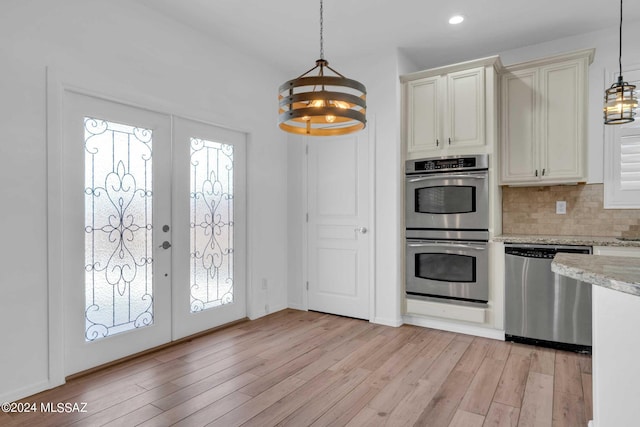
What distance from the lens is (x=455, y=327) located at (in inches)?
147

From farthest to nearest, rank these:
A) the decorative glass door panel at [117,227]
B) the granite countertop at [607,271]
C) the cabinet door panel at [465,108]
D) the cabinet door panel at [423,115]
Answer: the cabinet door panel at [423,115] < the cabinet door panel at [465,108] < the decorative glass door panel at [117,227] < the granite countertop at [607,271]

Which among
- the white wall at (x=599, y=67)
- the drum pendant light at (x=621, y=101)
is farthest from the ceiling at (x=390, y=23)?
the drum pendant light at (x=621, y=101)

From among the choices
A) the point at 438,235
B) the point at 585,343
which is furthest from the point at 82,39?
the point at 585,343

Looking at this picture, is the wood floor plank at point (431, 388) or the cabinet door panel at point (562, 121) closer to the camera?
the wood floor plank at point (431, 388)

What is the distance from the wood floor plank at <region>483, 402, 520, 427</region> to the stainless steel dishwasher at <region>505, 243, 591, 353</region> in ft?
4.18

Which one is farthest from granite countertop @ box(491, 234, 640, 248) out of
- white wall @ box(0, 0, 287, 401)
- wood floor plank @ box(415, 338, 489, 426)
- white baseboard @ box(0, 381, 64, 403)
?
white baseboard @ box(0, 381, 64, 403)

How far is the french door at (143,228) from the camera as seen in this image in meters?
2.72

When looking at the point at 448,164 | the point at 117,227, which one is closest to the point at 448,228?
the point at 448,164

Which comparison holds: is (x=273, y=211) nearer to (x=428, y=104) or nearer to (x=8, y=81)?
(x=428, y=104)

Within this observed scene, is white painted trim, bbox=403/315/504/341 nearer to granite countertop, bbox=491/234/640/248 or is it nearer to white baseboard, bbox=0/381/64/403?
granite countertop, bbox=491/234/640/248

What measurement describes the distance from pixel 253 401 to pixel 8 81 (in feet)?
8.29

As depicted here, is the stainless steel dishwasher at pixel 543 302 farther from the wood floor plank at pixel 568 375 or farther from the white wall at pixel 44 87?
the white wall at pixel 44 87

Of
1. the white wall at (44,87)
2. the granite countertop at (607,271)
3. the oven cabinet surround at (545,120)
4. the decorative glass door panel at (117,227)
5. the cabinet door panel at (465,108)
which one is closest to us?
the granite countertop at (607,271)

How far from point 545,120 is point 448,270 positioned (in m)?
1.68
